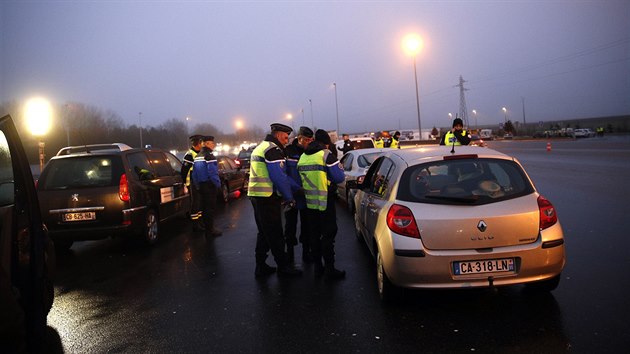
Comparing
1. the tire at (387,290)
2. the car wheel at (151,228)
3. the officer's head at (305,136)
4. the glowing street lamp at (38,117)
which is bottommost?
the tire at (387,290)

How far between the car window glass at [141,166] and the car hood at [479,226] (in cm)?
522

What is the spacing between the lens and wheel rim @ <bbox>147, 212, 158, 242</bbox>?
7.64 metres

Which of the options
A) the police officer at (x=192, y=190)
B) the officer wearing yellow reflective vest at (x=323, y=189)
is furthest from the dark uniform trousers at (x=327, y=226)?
the police officer at (x=192, y=190)

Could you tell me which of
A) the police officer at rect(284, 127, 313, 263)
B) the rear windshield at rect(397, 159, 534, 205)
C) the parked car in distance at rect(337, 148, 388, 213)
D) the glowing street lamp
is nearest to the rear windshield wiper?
the rear windshield at rect(397, 159, 534, 205)

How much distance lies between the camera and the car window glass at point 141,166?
24.9 ft

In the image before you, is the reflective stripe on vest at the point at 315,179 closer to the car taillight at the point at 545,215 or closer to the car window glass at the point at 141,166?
the car taillight at the point at 545,215

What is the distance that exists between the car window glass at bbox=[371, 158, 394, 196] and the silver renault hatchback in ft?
1.85

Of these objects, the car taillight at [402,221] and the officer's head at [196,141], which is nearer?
the car taillight at [402,221]

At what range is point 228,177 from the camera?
14320mm

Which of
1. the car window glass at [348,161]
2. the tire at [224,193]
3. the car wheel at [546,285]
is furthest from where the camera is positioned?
the tire at [224,193]

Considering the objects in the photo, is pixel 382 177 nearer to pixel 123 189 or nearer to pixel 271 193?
pixel 271 193

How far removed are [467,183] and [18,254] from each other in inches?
145

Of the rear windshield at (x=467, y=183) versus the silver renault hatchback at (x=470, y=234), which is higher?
the rear windshield at (x=467, y=183)

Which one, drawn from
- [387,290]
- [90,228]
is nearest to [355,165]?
[90,228]
